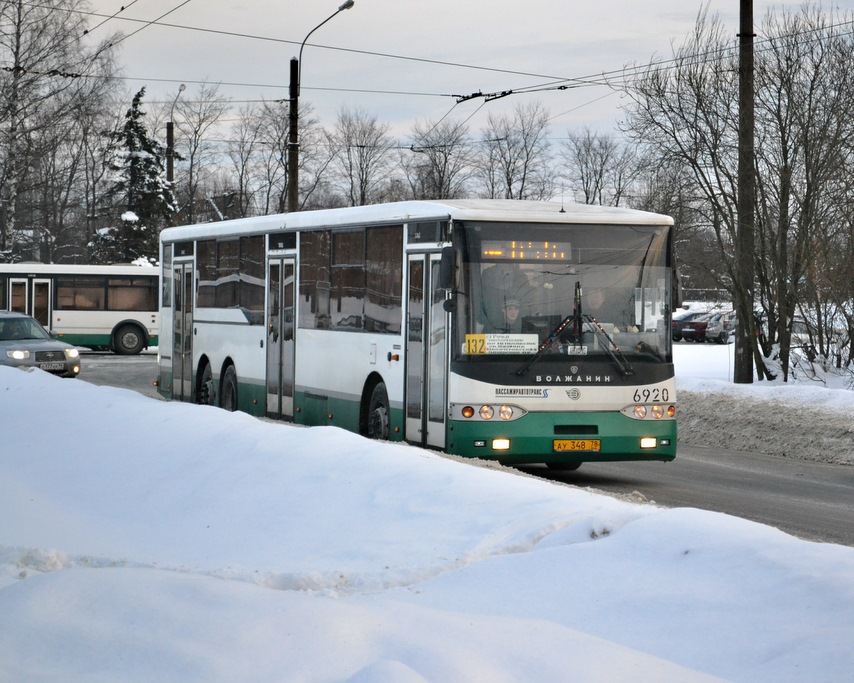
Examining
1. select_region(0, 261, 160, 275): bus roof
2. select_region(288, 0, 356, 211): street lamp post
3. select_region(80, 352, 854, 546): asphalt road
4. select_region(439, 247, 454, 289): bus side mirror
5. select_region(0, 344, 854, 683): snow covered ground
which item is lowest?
select_region(80, 352, 854, 546): asphalt road

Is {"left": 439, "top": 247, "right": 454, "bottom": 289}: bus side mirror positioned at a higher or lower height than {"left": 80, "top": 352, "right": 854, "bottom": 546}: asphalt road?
higher

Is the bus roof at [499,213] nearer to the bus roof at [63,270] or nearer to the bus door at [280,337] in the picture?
the bus door at [280,337]

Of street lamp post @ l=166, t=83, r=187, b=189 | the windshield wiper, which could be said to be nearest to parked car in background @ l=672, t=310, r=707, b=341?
street lamp post @ l=166, t=83, r=187, b=189

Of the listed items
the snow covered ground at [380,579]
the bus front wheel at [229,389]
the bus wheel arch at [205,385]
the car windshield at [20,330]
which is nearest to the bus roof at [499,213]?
the snow covered ground at [380,579]

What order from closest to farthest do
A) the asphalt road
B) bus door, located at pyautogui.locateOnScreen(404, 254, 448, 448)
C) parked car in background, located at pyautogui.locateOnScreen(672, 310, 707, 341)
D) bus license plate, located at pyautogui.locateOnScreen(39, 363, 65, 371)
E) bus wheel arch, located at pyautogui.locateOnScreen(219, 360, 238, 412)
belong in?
the asphalt road, bus door, located at pyautogui.locateOnScreen(404, 254, 448, 448), bus wheel arch, located at pyautogui.locateOnScreen(219, 360, 238, 412), bus license plate, located at pyautogui.locateOnScreen(39, 363, 65, 371), parked car in background, located at pyautogui.locateOnScreen(672, 310, 707, 341)

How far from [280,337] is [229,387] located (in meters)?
2.31

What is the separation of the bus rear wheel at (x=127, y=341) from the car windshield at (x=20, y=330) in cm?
1422

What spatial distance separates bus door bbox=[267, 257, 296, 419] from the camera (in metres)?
17.3

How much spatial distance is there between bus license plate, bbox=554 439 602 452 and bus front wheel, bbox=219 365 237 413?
7490mm

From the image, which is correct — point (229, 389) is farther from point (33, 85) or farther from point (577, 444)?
point (33, 85)

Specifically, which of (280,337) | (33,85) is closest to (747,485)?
(280,337)

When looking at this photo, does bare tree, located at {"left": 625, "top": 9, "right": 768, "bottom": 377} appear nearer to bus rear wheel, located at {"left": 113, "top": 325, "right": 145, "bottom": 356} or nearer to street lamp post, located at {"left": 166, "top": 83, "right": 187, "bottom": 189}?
bus rear wheel, located at {"left": 113, "top": 325, "right": 145, "bottom": 356}

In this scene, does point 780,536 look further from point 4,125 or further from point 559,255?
point 4,125

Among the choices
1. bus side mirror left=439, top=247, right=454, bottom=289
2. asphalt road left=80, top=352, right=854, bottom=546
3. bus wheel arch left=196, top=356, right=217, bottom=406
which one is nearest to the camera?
asphalt road left=80, top=352, right=854, bottom=546
